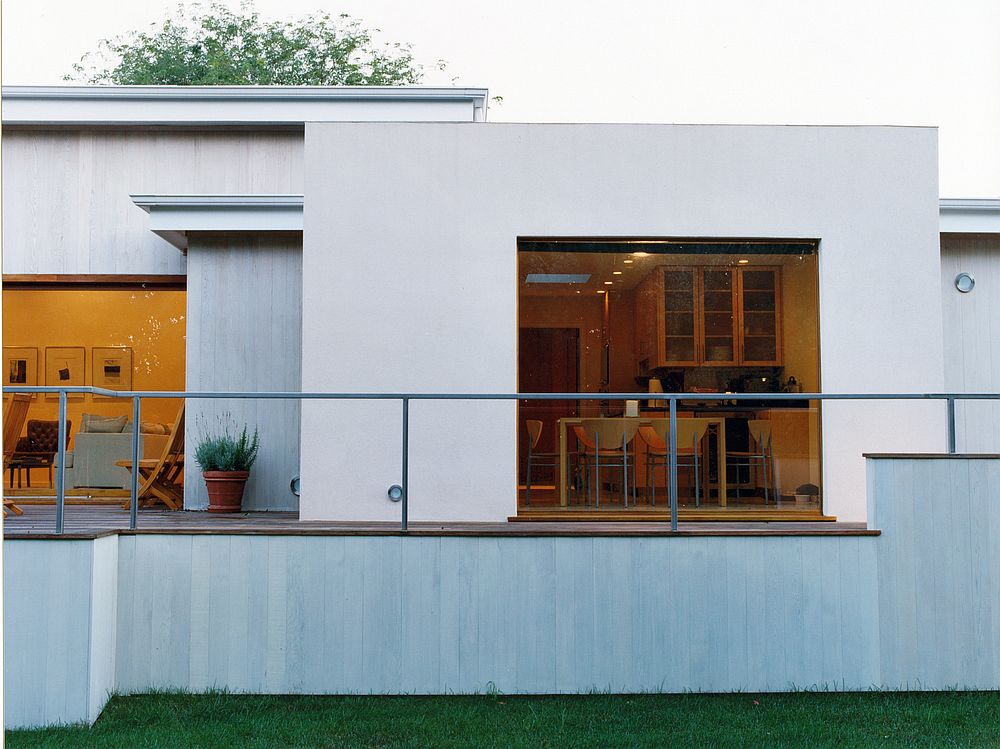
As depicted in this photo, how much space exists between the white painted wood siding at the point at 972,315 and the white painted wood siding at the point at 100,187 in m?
6.14

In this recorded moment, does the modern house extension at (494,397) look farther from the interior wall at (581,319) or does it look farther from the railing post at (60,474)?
the railing post at (60,474)

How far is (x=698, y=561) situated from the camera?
5648 millimetres

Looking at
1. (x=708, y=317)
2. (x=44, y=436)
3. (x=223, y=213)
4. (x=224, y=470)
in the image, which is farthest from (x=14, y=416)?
(x=708, y=317)

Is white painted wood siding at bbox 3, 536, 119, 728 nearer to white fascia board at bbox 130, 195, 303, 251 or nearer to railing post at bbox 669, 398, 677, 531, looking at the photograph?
railing post at bbox 669, 398, 677, 531

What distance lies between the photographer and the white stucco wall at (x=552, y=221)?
24.1 feet

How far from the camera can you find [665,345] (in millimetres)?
7367

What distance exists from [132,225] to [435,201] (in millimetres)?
3856

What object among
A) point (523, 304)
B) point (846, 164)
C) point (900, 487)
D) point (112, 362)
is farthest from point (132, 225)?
point (900, 487)

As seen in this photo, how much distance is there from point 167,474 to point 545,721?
5025mm

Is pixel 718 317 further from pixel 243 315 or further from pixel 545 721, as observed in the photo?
pixel 243 315

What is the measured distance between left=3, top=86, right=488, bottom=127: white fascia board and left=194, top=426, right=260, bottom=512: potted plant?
3.21 meters

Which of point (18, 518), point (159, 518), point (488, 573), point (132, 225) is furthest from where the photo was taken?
point (132, 225)

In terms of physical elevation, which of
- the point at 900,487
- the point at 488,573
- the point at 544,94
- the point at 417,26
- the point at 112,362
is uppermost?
the point at 417,26

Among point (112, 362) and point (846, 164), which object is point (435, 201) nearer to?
point (846, 164)
